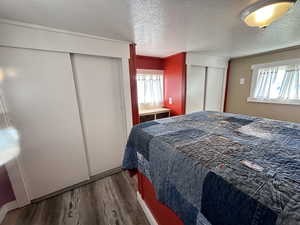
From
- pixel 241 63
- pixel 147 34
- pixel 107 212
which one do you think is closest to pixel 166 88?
pixel 147 34

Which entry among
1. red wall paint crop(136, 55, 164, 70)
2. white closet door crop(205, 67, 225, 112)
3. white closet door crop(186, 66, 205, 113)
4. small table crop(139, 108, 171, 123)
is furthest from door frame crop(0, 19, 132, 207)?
white closet door crop(205, 67, 225, 112)

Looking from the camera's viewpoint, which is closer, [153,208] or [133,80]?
[153,208]

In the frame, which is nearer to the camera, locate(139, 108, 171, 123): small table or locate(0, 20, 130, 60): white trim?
locate(0, 20, 130, 60): white trim

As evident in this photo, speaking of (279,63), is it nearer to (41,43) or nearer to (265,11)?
(265,11)

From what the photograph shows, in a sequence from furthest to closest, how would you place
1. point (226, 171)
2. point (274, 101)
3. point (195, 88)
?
point (195, 88) → point (274, 101) → point (226, 171)

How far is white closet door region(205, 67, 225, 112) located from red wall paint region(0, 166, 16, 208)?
157 inches

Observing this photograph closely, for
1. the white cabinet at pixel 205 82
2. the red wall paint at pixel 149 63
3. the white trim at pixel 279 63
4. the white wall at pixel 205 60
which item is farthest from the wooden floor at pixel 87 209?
the white trim at pixel 279 63

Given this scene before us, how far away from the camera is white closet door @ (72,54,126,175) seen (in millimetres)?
1806

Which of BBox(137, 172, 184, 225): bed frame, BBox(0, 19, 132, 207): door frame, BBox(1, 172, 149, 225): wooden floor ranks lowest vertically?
BBox(1, 172, 149, 225): wooden floor

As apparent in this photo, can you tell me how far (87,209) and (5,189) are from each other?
99 cm

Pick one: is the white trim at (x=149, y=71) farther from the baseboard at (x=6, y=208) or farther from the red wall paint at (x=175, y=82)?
the baseboard at (x=6, y=208)

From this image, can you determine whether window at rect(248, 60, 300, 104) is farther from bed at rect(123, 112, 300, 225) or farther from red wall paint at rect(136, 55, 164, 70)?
red wall paint at rect(136, 55, 164, 70)

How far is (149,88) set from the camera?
10.6ft

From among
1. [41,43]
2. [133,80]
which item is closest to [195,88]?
[133,80]
